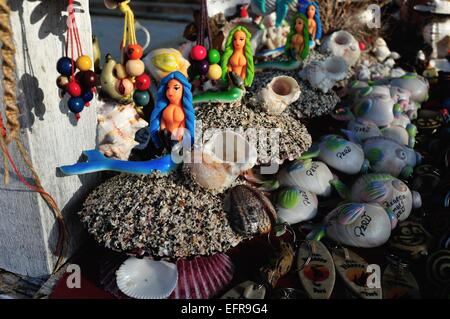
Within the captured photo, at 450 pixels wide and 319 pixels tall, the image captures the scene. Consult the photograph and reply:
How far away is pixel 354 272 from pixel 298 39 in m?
1.67

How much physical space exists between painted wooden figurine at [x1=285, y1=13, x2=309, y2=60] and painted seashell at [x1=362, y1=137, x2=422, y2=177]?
0.79 m

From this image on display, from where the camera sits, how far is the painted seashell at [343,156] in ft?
7.34

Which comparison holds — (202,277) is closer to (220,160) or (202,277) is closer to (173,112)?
(220,160)

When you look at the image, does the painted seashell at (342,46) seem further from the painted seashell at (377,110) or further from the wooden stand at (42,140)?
the wooden stand at (42,140)

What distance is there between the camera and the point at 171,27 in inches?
223

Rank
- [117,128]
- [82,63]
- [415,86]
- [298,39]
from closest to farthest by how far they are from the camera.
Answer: [82,63], [117,128], [298,39], [415,86]

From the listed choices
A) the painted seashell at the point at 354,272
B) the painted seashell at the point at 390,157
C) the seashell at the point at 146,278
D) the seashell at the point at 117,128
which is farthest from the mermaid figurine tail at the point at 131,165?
the painted seashell at the point at 390,157

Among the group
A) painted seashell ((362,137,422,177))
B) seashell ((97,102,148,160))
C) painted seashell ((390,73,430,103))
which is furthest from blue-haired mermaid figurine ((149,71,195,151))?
painted seashell ((390,73,430,103))

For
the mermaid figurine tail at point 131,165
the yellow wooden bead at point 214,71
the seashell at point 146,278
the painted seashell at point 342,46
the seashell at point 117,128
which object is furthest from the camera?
the painted seashell at point 342,46

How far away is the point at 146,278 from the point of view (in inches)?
62.8

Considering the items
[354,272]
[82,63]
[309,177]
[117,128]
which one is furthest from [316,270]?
[82,63]

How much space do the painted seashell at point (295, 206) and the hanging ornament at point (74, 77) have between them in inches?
37.6

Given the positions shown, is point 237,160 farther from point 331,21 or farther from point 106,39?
point 106,39

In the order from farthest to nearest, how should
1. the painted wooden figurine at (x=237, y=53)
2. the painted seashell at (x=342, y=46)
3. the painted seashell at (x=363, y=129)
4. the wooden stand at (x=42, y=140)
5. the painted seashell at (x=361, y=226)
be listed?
the painted seashell at (x=342, y=46) < the painted seashell at (x=363, y=129) < the painted wooden figurine at (x=237, y=53) < the painted seashell at (x=361, y=226) < the wooden stand at (x=42, y=140)
